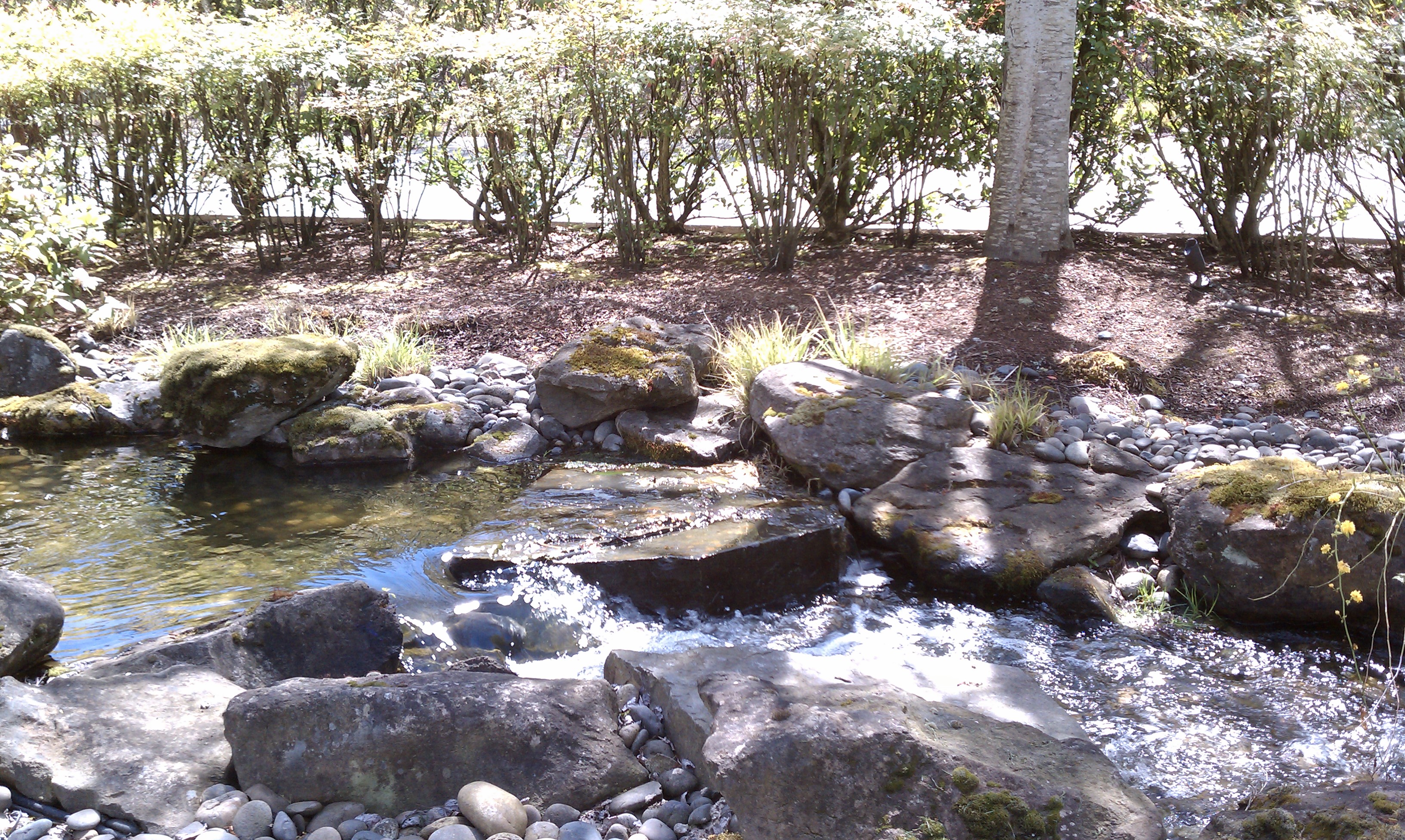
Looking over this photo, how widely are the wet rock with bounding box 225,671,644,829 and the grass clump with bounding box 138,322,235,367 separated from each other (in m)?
4.71

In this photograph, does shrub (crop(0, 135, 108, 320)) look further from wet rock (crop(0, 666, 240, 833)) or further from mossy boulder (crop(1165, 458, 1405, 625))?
mossy boulder (crop(1165, 458, 1405, 625))

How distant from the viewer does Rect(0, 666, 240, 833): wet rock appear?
2727mm

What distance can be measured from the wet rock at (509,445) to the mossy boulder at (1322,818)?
4.62 m

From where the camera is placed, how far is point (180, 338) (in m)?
7.48

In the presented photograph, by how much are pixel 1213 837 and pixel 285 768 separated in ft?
7.87

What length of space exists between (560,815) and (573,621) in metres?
1.70

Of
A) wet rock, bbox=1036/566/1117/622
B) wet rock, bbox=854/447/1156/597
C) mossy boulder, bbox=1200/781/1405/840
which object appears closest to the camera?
mossy boulder, bbox=1200/781/1405/840

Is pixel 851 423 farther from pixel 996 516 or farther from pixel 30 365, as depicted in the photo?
pixel 30 365

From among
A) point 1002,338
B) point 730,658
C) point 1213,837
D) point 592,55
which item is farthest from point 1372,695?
point 592,55

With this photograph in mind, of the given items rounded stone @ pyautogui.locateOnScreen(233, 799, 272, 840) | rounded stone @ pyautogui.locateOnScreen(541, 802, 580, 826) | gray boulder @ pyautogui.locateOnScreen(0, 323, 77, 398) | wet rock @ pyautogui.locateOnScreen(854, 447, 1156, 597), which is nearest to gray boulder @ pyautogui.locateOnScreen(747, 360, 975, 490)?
wet rock @ pyautogui.locateOnScreen(854, 447, 1156, 597)

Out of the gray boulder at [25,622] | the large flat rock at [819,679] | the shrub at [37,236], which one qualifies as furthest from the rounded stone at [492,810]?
the shrub at [37,236]

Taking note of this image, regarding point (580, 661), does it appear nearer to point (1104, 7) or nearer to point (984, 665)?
point (984, 665)

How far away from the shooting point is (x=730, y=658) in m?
3.82

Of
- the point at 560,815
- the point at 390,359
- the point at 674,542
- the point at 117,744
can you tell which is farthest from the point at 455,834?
the point at 390,359
